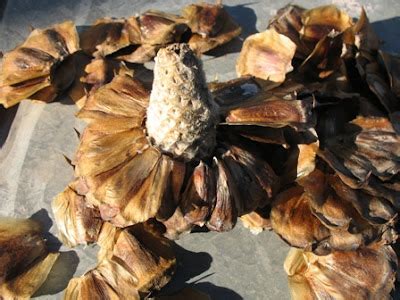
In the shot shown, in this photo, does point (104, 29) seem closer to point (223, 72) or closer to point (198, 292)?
point (223, 72)

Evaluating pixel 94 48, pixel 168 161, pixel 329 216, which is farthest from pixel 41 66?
pixel 329 216

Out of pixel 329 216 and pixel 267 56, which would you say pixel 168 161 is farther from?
pixel 267 56

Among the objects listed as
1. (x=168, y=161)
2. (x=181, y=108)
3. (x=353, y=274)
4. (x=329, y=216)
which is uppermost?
(x=181, y=108)

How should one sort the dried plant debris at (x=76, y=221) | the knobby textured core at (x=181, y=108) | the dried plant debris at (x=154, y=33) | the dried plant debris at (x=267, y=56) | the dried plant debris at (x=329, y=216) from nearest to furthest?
1. the knobby textured core at (x=181, y=108)
2. the dried plant debris at (x=329, y=216)
3. the dried plant debris at (x=76, y=221)
4. the dried plant debris at (x=267, y=56)
5. the dried plant debris at (x=154, y=33)

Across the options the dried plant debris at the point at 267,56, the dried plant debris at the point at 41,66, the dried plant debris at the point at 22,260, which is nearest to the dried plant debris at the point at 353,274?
the dried plant debris at the point at 267,56

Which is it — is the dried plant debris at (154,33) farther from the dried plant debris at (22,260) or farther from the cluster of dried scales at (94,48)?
the dried plant debris at (22,260)

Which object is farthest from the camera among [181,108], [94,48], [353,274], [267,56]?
[94,48]

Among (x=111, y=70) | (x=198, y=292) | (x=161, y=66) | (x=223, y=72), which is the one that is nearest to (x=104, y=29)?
(x=111, y=70)
